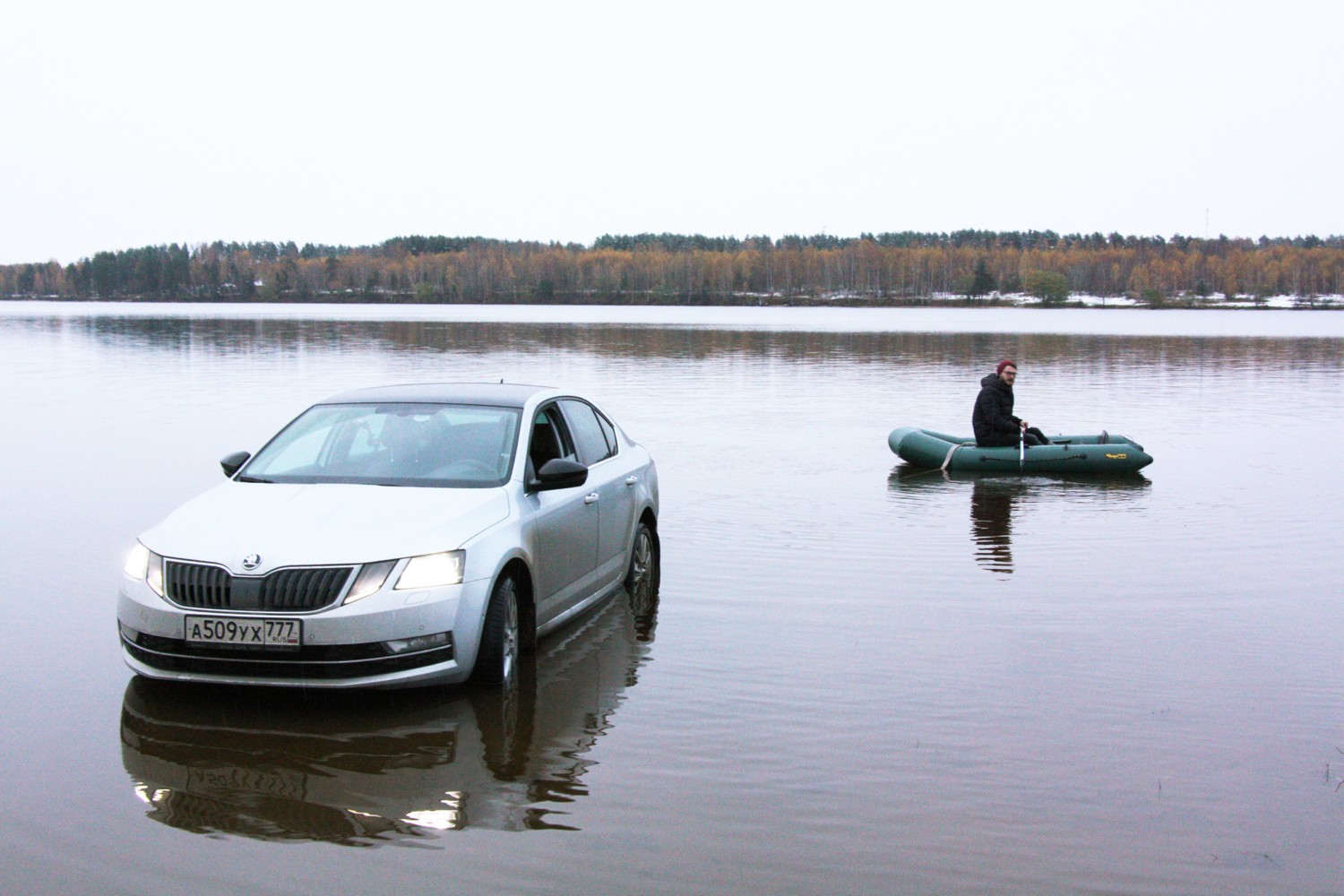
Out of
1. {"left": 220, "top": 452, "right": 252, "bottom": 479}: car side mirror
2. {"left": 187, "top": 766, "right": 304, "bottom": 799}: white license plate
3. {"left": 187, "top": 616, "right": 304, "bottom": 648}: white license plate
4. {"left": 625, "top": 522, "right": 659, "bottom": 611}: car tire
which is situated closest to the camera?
{"left": 187, "top": 766, "right": 304, "bottom": 799}: white license plate

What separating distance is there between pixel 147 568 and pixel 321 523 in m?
0.84

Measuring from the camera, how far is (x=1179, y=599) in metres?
10.1

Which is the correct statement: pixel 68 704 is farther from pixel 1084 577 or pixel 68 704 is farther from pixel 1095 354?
pixel 1095 354

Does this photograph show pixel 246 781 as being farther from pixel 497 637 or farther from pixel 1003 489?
pixel 1003 489

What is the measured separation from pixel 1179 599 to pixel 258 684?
270 inches

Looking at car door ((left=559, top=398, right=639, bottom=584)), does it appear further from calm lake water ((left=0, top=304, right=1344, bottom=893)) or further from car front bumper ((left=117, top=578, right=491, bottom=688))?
car front bumper ((left=117, top=578, right=491, bottom=688))

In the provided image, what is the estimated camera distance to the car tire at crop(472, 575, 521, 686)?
6781 millimetres

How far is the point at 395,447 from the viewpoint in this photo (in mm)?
7781

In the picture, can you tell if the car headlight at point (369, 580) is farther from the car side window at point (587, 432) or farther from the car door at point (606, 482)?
the car side window at point (587, 432)

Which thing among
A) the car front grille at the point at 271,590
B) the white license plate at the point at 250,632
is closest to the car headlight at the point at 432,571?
the car front grille at the point at 271,590

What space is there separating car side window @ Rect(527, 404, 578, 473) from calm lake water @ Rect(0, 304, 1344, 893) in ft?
3.93

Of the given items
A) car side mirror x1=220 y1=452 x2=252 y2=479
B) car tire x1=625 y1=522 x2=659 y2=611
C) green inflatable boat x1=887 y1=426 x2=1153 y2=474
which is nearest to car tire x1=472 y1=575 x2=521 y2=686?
car side mirror x1=220 y1=452 x2=252 y2=479

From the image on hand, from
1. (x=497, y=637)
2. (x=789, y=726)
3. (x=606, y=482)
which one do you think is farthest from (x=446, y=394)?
(x=789, y=726)

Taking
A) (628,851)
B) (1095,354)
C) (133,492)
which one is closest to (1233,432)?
(133,492)
